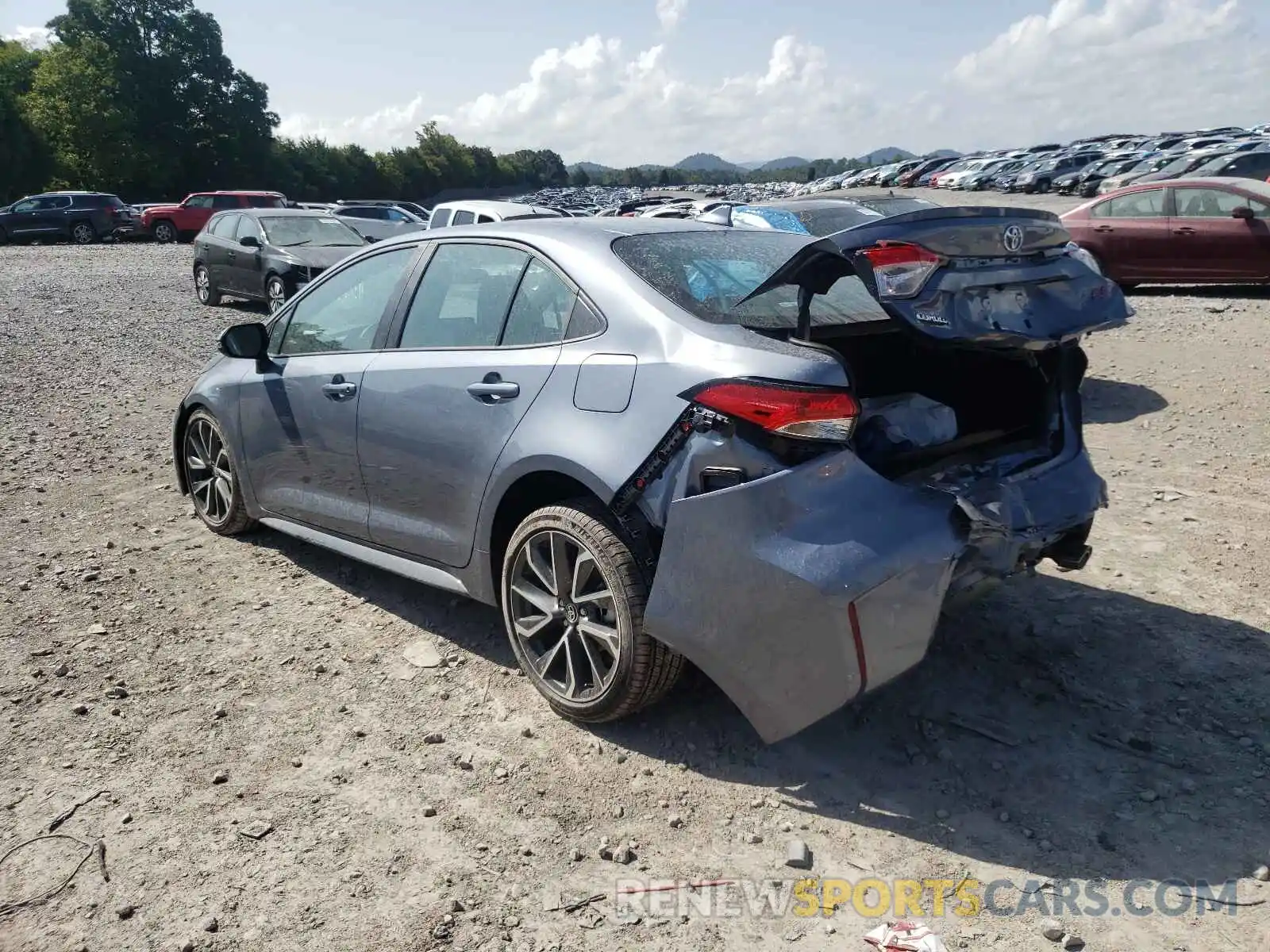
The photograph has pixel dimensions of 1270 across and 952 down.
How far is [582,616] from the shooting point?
3434 mm

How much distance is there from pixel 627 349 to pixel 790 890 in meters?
1.68

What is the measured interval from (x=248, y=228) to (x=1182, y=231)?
13.1 m

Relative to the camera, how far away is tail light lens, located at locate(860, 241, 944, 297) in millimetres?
3033

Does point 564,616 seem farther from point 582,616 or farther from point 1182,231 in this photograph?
point 1182,231

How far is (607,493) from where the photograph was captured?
10.4 feet

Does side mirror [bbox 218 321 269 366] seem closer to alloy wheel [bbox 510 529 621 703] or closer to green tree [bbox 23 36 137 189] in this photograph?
alloy wheel [bbox 510 529 621 703]

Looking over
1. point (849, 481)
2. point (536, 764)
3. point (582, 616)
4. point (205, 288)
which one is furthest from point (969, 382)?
point (205, 288)

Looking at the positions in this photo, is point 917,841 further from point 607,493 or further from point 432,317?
point 432,317

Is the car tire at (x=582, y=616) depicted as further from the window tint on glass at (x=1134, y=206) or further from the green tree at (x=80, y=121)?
the green tree at (x=80, y=121)

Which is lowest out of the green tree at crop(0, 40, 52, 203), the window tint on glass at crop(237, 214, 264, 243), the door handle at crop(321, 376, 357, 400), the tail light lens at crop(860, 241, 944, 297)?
the door handle at crop(321, 376, 357, 400)

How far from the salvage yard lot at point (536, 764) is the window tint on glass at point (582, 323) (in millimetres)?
1362

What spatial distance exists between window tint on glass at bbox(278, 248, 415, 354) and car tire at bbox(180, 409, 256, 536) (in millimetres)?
778

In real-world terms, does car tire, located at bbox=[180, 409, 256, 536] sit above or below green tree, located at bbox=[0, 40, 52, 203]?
below

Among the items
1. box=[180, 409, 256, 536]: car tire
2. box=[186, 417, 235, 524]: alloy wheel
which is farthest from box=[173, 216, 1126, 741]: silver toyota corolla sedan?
box=[186, 417, 235, 524]: alloy wheel
